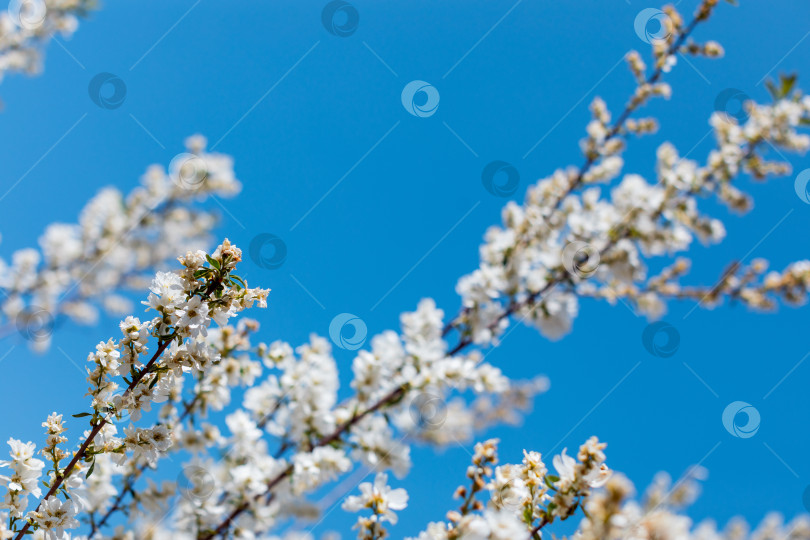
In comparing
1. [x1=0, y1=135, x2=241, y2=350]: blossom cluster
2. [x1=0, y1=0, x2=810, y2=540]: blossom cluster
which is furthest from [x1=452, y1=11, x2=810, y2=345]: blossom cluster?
[x1=0, y1=135, x2=241, y2=350]: blossom cluster

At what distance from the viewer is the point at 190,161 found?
618 centimetres

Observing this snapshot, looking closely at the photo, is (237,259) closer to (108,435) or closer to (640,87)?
(108,435)

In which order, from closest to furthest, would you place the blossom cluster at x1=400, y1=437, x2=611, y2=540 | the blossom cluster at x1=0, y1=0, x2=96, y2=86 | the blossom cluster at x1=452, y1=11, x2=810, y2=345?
the blossom cluster at x1=400, y1=437, x2=611, y2=540, the blossom cluster at x1=452, y1=11, x2=810, y2=345, the blossom cluster at x1=0, y1=0, x2=96, y2=86

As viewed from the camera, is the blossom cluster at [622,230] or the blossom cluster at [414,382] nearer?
the blossom cluster at [414,382]

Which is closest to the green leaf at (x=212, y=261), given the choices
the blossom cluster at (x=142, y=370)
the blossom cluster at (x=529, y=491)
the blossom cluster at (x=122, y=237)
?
the blossom cluster at (x=142, y=370)

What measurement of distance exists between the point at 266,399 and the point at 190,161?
398 cm

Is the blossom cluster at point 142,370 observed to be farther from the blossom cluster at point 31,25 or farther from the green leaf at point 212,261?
the blossom cluster at point 31,25

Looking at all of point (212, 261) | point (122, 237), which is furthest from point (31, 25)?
point (212, 261)

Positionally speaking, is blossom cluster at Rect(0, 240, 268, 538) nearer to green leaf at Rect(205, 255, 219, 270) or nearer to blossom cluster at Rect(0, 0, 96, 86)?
green leaf at Rect(205, 255, 219, 270)

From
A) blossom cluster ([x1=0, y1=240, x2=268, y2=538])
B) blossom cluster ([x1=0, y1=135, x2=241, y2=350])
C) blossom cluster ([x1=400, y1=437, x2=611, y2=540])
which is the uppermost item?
blossom cluster ([x1=0, y1=135, x2=241, y2=350])

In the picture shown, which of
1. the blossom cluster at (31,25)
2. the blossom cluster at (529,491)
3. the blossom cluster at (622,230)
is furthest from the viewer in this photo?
the blossom cluster at (31,25)

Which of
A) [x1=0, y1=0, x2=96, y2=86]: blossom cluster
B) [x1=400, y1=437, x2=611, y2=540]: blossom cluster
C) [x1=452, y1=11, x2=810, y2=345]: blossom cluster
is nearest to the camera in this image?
[x1=400, y1=437, x2=611, y2=540]: blossom cluster

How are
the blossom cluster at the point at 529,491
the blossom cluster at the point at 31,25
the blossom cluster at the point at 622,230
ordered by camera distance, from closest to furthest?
1. the blossom cluster at the point at 529,491
2. the blossom cluster at the point at 622,230
3. the blossom cluster at the point at 31,25

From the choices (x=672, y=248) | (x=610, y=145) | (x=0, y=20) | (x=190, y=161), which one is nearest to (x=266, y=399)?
(x=672, y=248)
